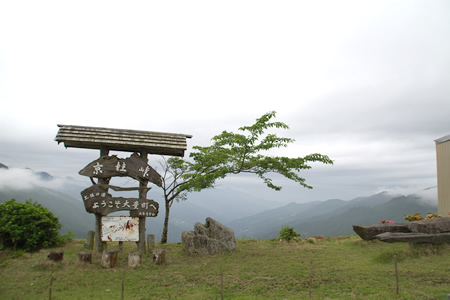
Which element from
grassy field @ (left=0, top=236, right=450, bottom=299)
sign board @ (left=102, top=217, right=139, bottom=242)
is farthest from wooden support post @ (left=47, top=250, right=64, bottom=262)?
sign board @ (left=102, top=217, right=139, bottom=242)

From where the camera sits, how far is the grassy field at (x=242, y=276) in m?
7.41

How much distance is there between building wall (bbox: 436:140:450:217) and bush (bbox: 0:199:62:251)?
83.7 ft

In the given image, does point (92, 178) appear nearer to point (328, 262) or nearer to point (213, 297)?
point (213, 297)

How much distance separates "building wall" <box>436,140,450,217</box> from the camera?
20781mm

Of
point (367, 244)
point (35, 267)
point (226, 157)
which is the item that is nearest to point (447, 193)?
point (367, 244)

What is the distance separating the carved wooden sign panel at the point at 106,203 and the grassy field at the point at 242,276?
1846mm

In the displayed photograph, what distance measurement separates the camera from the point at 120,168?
453 inches

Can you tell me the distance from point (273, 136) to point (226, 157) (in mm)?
2619

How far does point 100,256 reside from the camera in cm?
1097

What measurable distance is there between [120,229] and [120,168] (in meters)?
2.48

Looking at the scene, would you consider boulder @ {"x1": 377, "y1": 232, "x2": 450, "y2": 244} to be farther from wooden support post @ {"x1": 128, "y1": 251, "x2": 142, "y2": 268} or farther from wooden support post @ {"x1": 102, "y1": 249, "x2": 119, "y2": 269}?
wooden support post @ {"x1": 102, "y1": 249, "x2": 119, "y2": 269}

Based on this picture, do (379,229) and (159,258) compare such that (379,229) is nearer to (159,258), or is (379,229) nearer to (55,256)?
(159,258)

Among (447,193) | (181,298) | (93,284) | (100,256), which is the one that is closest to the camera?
(181,298)

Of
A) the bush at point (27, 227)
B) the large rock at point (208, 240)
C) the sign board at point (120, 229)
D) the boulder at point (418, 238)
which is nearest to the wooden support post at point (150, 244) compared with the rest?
the sign board at point (120, 229)
